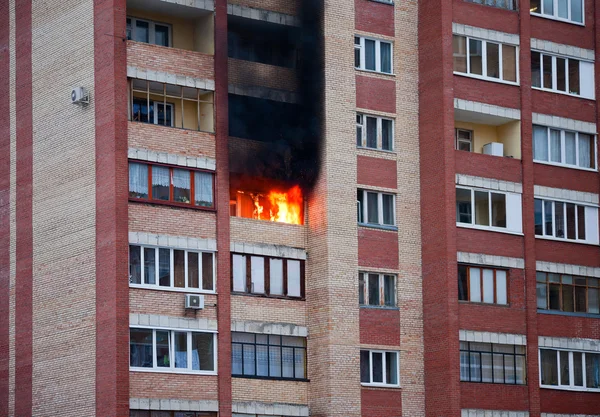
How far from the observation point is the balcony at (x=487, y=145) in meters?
53.9

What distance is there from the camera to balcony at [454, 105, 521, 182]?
53.9 meters

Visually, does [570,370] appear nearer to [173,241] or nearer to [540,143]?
[540,143]

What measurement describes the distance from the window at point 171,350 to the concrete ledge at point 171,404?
101 centimetres

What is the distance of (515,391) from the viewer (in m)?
53.2

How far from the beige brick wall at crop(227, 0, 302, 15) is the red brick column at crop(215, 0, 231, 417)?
5.01 ft

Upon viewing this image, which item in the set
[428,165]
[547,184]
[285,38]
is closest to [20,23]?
[285,38]

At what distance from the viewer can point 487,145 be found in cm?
5538

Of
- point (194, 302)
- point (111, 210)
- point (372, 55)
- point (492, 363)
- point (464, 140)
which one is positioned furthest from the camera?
point (464, 140)

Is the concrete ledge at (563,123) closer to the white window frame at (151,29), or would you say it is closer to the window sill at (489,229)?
the window sill at (489,229)

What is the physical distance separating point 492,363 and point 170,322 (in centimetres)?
1241

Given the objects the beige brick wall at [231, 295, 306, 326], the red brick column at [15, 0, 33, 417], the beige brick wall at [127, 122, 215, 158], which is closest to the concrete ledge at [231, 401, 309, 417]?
the beige brick wall at [231, 295, 306, 326]

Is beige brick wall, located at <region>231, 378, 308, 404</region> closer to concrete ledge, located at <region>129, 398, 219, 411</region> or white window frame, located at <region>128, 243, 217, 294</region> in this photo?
concrete ledge, located at <region>129, 398, 219, 411</region>

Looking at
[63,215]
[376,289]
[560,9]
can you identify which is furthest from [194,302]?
[560,9]

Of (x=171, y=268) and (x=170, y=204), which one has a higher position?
(x=170, y=204)
